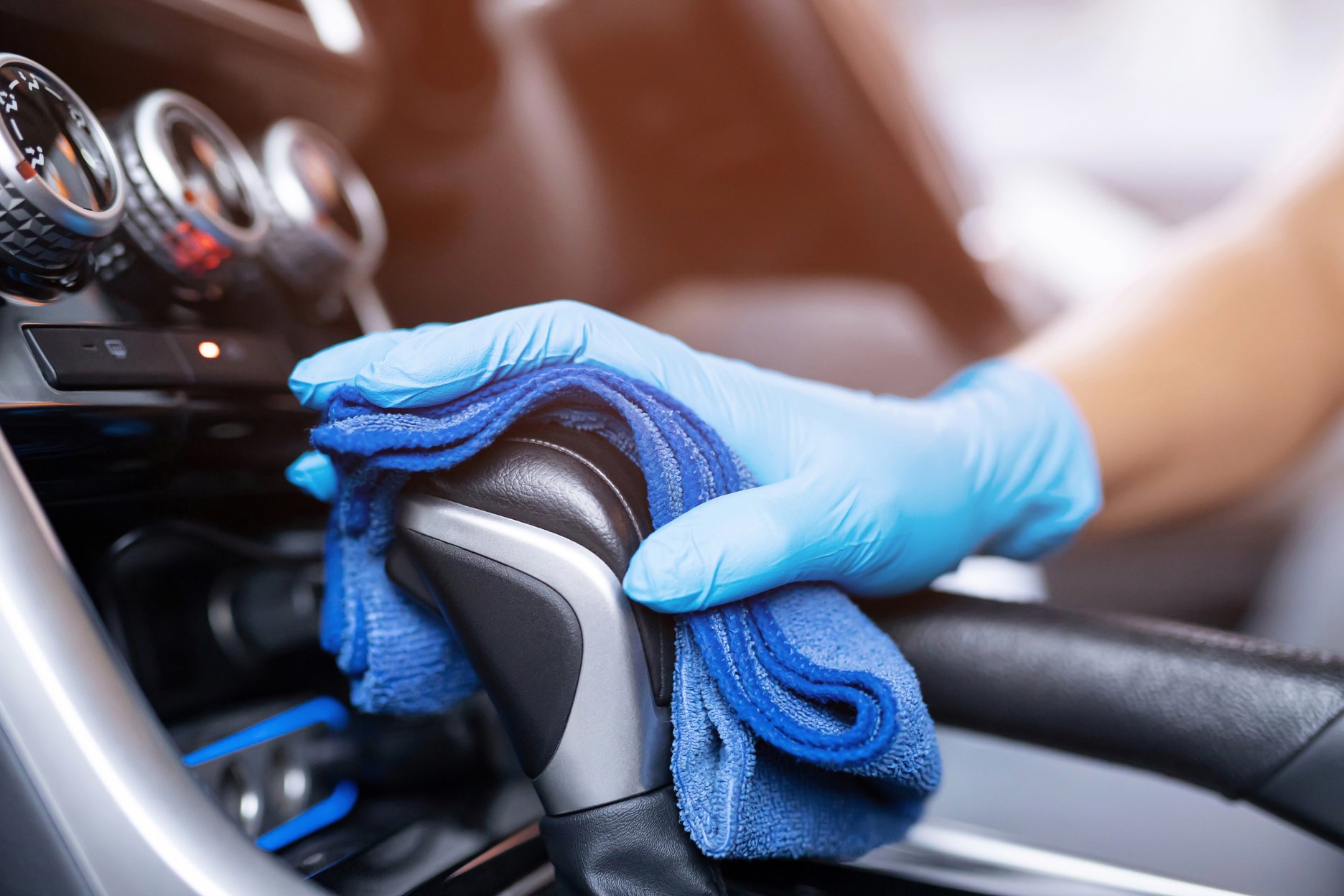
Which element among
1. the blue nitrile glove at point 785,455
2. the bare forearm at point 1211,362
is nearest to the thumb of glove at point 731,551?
the blue nitrile glove at point 785,455

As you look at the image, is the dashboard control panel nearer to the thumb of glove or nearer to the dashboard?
the dashboard

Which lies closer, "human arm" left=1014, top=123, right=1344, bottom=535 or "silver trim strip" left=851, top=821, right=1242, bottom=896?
"silver trim strip" left=851, top=821, right=1242, bottom=896

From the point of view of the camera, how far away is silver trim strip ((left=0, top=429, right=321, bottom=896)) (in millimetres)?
269

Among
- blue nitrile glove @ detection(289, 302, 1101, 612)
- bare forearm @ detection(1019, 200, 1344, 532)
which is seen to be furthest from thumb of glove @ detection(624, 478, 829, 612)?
bare forearm @ detection(1019, 200, 1344, 532)

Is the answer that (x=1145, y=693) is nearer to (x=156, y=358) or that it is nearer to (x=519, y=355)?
(x=519, y=355)

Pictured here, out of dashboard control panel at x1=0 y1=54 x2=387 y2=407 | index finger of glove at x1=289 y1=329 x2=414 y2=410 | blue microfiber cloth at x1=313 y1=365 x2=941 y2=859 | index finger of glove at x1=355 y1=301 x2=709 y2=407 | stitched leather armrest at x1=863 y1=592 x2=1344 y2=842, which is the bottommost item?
stitched leather armrest at x1=863 y1=592 x2=1344 y2=842

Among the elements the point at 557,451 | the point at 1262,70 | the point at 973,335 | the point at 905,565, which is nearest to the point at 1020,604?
the point at 905,565

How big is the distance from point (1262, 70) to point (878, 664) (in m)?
3.22

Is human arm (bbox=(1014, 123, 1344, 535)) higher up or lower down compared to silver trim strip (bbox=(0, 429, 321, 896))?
lower down

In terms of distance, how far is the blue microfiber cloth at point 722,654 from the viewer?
0.96 feet

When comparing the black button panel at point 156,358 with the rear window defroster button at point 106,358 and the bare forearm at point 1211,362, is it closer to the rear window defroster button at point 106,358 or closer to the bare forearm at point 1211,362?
the rear window defroster button at point 106,358

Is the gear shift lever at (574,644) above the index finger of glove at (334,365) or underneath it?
underneath

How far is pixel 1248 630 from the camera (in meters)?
1.06

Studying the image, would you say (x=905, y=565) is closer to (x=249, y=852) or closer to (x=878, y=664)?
(x=878, y=664)
